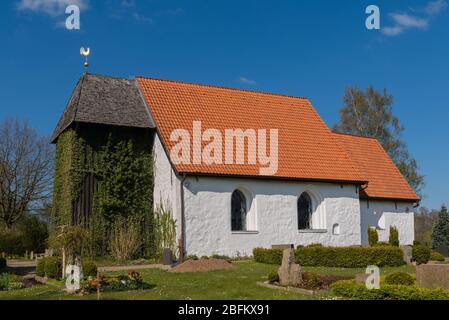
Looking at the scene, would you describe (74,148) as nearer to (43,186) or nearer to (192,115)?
(192,115)

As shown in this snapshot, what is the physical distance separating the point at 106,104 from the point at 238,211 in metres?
7.43

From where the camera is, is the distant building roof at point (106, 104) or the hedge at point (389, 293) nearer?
the hedge at point (389, 293)

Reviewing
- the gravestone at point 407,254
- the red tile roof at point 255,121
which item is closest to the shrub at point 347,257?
the gravestone at point 407,254

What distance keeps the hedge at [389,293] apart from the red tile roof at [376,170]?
16792 mm

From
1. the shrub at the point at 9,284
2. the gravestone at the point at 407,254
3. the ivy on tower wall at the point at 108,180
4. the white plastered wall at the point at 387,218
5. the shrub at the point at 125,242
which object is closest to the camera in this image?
the shrub at the point at 9,284

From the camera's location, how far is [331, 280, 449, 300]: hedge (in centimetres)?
1110

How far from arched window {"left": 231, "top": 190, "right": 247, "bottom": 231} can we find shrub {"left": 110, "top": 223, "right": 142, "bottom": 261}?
13.8 ft

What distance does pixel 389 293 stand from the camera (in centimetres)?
1151

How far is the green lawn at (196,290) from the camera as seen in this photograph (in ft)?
39.1

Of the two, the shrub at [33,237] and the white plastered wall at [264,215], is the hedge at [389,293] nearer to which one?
the white plastered wall at [264,215]

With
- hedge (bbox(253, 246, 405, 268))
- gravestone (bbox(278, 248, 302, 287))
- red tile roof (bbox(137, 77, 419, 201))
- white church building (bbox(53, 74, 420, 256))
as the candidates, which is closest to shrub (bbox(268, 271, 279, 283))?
gravestone (bbox(278, 248, 302, 287))

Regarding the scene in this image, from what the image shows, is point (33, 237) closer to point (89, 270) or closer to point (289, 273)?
point (89, 270)
